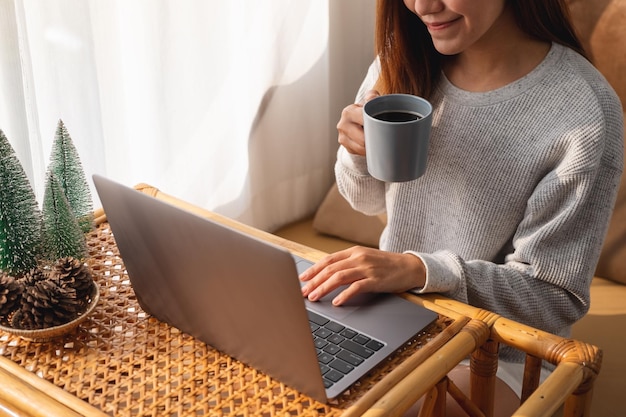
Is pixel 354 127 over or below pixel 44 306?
over

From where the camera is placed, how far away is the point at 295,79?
6.09ft

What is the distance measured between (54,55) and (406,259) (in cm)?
74

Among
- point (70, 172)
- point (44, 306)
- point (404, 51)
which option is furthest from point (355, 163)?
point (44, 306)

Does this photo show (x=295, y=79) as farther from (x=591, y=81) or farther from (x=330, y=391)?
(x=330, y=391)

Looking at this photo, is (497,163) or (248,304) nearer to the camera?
(248,304)

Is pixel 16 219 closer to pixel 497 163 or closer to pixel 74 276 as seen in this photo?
pixel 74 276

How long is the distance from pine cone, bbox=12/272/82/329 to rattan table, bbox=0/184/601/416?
0.09ft

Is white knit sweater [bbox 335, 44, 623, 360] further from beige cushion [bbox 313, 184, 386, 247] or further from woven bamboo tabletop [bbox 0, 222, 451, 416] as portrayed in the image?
beige cushion [bbox 313, 184, 386, 247]

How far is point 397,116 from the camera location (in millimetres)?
1007

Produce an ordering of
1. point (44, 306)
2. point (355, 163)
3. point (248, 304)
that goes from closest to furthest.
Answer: point (248, 304) < point (44, 306) < point (355, 163)

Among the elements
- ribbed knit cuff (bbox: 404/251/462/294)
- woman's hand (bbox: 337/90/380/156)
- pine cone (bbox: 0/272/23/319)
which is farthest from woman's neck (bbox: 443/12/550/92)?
pine cone (bbox: 0/272/23/319)

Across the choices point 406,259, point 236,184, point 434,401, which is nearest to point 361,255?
point 406,259

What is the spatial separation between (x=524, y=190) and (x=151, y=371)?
1.88 ft

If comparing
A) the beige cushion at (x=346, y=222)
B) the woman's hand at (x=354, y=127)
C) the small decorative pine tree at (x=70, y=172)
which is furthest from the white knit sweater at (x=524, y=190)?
the beige cushion at (x=346, y=222)
